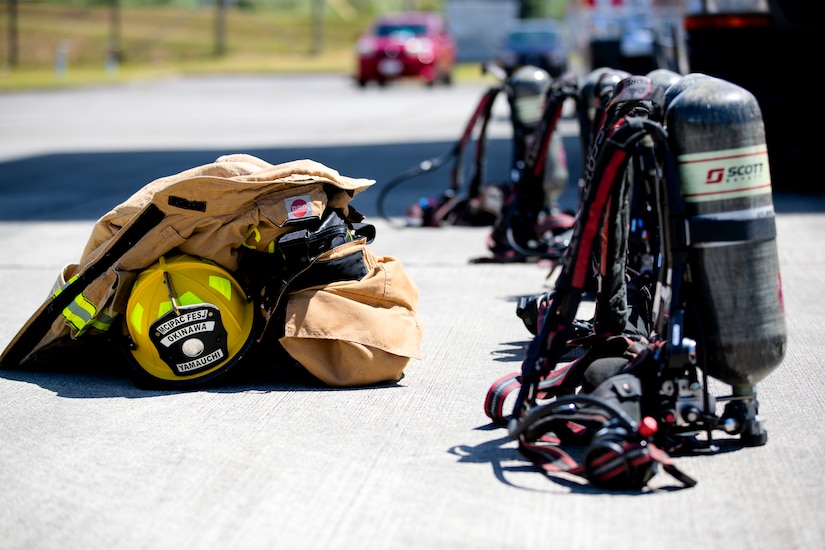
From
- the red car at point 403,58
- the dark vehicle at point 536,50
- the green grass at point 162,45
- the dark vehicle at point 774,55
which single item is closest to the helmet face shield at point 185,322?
the dark vehicle at point 774,55

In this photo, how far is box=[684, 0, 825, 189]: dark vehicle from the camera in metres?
9.51

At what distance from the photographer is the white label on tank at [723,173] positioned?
3.77m

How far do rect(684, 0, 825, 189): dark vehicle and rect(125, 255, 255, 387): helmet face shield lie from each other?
607 cm

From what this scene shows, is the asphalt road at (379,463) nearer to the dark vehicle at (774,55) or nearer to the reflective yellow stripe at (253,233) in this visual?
the reflective yellow stripe at (253,233)

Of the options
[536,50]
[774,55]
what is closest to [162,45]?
[536,50]

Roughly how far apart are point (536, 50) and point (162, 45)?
22.4 metres

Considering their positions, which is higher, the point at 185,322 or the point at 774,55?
the point at 774,55

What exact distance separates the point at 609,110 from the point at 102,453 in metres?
2.57

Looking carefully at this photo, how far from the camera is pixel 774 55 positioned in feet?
31.4

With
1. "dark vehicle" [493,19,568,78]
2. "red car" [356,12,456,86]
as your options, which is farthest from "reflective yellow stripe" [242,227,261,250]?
"red car" [356,12,456,86]

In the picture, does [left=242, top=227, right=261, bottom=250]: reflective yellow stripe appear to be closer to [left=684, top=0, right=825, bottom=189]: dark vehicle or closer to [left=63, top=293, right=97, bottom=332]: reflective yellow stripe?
[left=63, top=293, right=97, bottom=332]: reflective yellow stripe

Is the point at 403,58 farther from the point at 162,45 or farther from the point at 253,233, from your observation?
the point at 253,233

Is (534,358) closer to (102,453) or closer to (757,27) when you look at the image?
(102,453)

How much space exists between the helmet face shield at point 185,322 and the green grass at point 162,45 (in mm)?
29525
